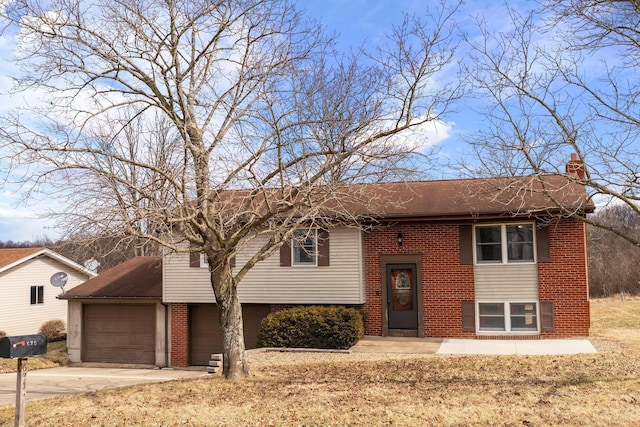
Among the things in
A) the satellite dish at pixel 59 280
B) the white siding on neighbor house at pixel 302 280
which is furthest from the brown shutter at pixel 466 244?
the satellite dish at pixel 59 280

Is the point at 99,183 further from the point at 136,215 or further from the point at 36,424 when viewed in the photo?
the point at 36,424

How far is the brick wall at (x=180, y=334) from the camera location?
18.8m

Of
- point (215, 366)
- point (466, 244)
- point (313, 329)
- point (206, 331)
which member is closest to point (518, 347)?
point (466, 244)

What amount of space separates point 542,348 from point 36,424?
434 inches

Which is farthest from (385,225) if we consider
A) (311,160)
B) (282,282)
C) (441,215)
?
(311,160)

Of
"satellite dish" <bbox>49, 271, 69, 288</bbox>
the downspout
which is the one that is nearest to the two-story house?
the downspout

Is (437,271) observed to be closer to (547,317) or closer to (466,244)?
(466,244)

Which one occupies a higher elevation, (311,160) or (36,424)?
(311,160)

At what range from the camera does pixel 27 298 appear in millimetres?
25781

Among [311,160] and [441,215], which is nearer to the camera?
[311,160]

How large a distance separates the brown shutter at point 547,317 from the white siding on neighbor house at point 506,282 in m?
0.33

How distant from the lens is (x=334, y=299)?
16859 mm

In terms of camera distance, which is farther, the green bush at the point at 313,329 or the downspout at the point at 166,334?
the downspout at the point at 166,334

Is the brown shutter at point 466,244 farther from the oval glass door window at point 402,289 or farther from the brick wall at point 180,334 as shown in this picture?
the brick wall at point 180,334
